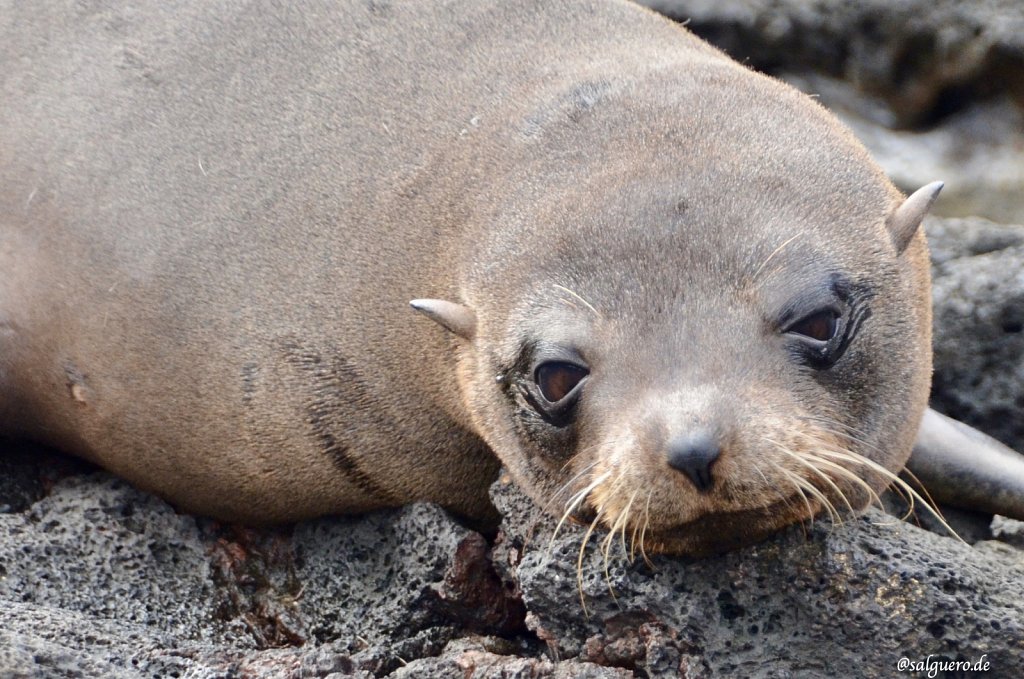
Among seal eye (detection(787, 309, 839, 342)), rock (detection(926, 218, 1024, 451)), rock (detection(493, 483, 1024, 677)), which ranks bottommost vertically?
rock (detection(493, 483, 1024, 677))

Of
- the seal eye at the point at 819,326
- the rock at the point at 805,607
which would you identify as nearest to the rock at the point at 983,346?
the rock at the point at 805,607

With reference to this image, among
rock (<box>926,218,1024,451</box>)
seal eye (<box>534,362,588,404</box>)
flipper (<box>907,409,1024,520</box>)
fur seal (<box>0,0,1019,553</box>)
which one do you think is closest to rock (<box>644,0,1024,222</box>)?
rock (<box>926,218,1024,451</box>)

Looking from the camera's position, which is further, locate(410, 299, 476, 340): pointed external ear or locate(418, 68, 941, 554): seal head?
locate(410, 299, 476, 340): pointed external ear

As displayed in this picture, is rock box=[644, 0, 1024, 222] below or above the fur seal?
above

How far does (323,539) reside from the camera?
590cm

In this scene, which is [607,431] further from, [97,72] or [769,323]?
[97,72]

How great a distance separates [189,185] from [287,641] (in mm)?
1934

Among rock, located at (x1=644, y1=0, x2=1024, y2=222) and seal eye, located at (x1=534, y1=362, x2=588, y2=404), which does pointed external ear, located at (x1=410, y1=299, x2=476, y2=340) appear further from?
rock, located at (x1=644, y1=0, x2=1024, y2=222)

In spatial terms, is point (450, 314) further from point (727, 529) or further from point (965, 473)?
point (965, 473)

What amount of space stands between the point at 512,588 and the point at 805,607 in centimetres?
132

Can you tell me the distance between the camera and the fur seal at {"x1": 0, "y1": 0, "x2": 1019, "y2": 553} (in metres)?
4.39

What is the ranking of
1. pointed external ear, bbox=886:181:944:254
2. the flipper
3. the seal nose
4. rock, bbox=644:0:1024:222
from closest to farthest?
the seal nose, pointed external ear, bbox=886:181:944:254, the flipper, rock, bbox=644:0:1024:222

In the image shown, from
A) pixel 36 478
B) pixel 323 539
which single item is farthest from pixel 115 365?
pixel 323 539

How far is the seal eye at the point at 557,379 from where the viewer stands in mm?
4551
